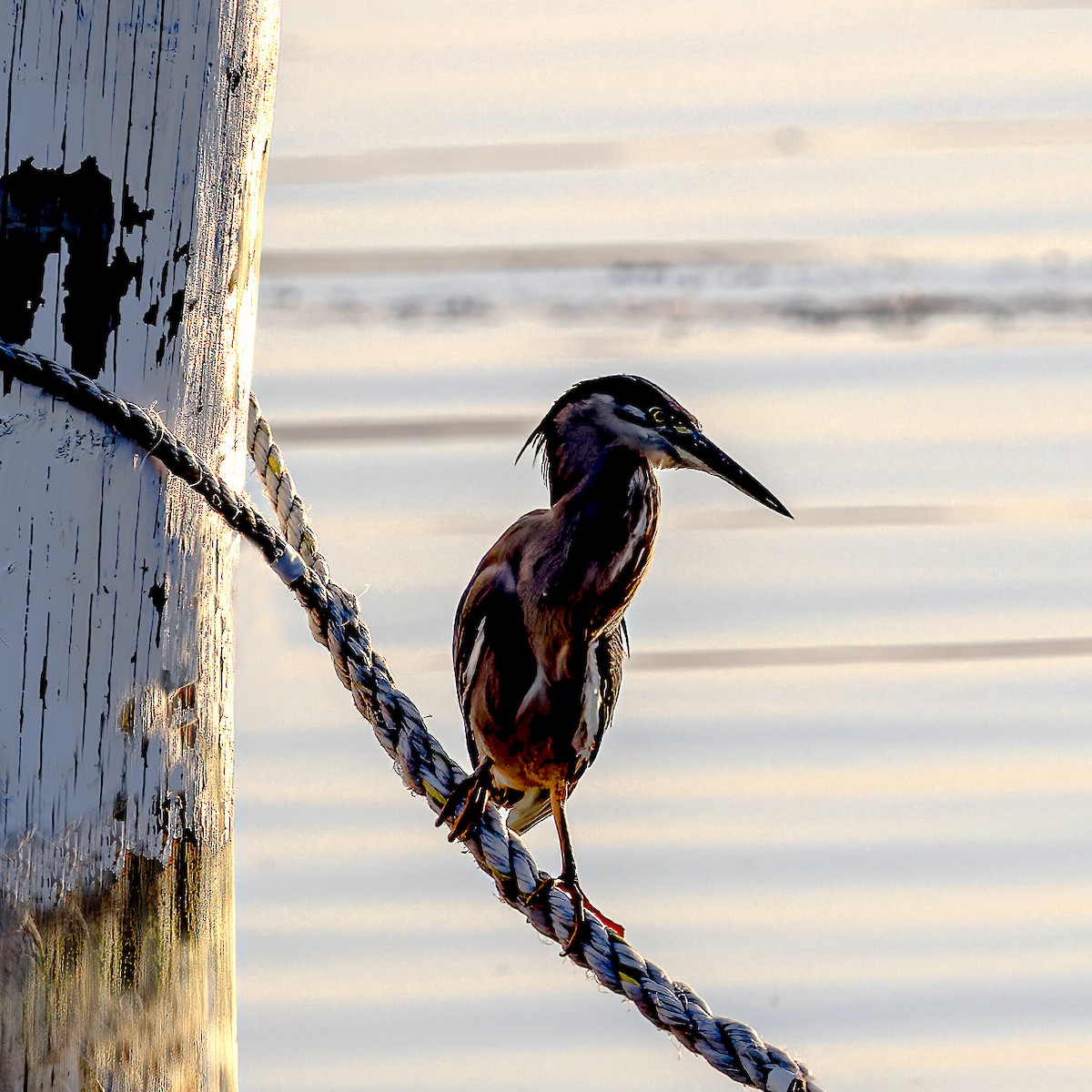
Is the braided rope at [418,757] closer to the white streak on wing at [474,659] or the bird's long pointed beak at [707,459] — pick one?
the white streak on wing at [474,659]

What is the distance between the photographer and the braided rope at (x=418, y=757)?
76 centimetres

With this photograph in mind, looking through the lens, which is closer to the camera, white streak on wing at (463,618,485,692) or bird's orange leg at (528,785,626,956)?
bird's orange leg at (528,785,626,956)

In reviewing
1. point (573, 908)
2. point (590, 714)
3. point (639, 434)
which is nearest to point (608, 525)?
point (639, 434)

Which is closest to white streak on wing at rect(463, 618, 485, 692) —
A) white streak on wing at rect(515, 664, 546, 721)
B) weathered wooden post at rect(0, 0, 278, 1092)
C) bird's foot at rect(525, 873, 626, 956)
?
white streak on wing at rect(515, 664, 546, 721)

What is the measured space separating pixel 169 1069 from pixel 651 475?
0.59 m

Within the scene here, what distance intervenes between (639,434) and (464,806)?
354mm

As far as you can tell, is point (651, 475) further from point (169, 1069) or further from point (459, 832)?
point (169, 1069)

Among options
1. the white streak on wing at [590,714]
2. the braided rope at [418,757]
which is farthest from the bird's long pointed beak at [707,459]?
the braided rope at [418,757]

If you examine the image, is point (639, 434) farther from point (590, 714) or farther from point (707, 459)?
point (590, 714)

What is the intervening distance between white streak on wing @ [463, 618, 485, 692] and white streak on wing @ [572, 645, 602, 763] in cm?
10

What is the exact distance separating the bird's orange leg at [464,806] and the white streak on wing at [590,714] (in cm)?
10

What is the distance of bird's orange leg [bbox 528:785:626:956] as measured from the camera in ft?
3.16

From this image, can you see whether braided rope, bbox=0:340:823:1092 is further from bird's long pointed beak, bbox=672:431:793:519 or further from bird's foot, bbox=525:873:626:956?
bird's long pointed beak, bbox=672:431:793:519

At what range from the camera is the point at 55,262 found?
76 centimetres
